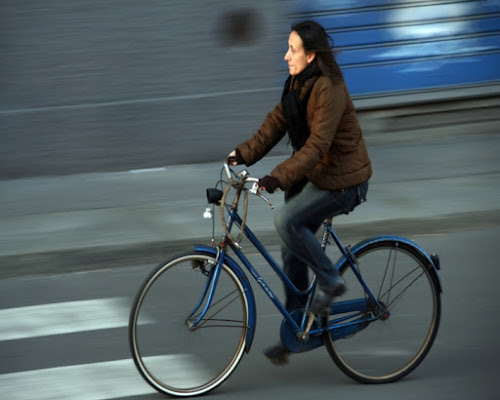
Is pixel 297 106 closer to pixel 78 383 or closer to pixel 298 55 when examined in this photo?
pixel 298 55

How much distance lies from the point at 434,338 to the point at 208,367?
1.22 meters

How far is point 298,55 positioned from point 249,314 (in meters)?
1.30

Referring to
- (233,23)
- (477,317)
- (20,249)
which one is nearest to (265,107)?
(233,23)

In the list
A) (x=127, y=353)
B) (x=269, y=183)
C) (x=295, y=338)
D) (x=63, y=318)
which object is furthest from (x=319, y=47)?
(x=63, y=318)

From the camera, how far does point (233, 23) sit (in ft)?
33.4

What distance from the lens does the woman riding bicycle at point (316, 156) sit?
13.7 ft

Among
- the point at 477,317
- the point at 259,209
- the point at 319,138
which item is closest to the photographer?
the point at 319,138

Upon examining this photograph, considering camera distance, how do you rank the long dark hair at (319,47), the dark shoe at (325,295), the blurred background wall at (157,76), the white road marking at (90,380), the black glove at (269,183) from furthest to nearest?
1. the blurred background wall at (157,76)
2. the white road marking at (90,380)
3. the dark shoe at (325,295)
4. the long dark hair at (319,47)
5. the black glove at (269,183)

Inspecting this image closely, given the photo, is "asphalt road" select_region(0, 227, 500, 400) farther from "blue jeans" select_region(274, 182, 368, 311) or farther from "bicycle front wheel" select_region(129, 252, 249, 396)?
"blue jeans" select_region(274, 182, 368, 311)

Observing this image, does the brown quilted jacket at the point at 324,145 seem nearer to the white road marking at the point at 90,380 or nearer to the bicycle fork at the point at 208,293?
the bicycle fork at the point at 208,293

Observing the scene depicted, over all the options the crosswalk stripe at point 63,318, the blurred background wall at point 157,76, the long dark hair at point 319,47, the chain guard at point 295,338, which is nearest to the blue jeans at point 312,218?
the chain guard at point 295,338

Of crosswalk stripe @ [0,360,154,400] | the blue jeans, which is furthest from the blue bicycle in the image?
crosswalk stripe @ [0,360,154,400]

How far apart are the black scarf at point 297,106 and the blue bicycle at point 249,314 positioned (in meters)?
0.36

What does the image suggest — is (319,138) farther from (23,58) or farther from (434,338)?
(23,58)
